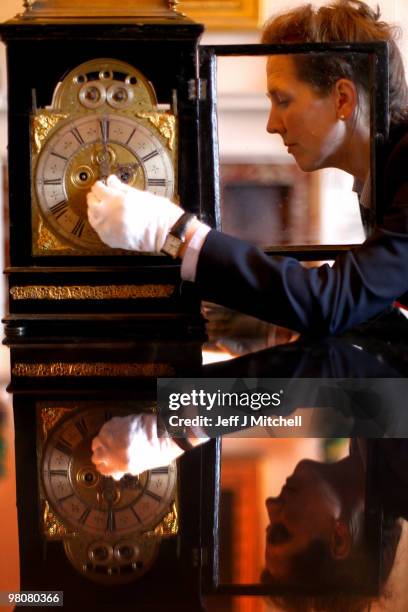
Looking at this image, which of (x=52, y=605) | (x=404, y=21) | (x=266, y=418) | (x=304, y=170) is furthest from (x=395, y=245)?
(x=404, y=21)

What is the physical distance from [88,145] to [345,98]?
39 cm

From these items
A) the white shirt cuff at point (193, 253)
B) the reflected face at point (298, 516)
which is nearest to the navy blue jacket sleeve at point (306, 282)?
the white shirt cuff at point (193, 253)

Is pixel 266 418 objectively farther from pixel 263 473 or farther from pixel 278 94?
pixel 278 94

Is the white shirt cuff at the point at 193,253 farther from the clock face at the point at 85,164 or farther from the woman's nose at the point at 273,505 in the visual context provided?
the woman's nose at the point at 273,505

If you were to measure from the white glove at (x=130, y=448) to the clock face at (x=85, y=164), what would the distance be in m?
0.58

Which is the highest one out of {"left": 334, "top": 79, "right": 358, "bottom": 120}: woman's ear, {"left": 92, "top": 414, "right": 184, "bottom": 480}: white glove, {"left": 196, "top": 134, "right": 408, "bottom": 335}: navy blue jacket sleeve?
{"left": 334, "top": 79, "right": 358, "bottom": 120}: woman's ear

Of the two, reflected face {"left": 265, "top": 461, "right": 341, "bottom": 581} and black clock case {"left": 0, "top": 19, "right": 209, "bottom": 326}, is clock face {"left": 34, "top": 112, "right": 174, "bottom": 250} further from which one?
reflected face {"left": 265, "top": 461, "right": 341, "bottom": 581}

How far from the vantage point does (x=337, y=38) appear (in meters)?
1.33

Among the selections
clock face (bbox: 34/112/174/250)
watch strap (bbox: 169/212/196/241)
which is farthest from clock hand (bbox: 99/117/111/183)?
watch strap (bbox: 169/212/196/241)

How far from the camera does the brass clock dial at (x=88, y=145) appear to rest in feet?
3.85

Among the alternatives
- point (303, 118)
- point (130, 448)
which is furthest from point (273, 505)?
point (303, 118)

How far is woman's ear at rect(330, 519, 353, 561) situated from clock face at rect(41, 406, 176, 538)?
Answer: 93 mm

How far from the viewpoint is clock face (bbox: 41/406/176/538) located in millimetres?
444

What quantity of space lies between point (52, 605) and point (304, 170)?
1035 mm
